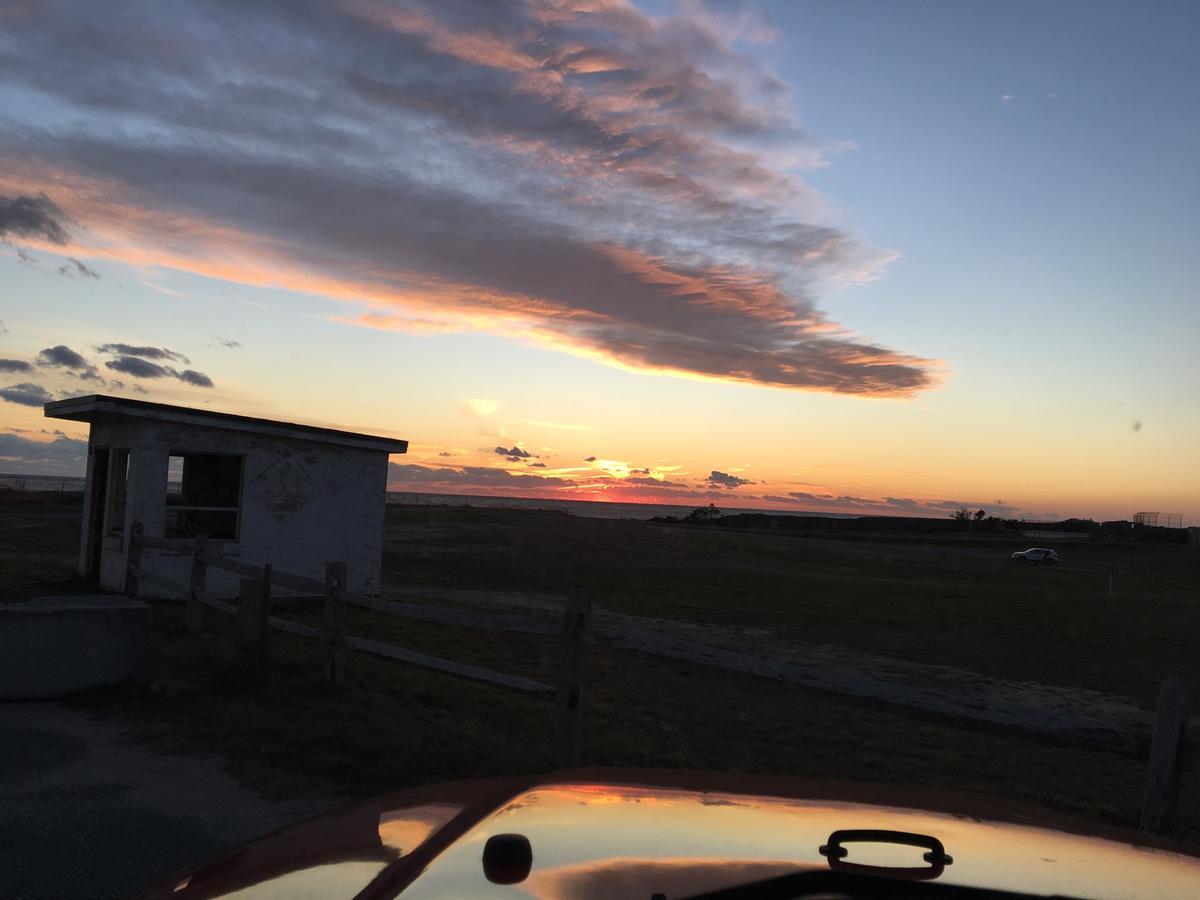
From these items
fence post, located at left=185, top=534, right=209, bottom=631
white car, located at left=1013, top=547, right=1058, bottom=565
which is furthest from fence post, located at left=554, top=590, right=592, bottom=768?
white car, located at left=1013, top=547, right=1058, bottom=565

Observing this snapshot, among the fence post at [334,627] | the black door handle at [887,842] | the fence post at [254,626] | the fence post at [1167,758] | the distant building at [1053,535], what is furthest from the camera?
the distant building at [1053,535]

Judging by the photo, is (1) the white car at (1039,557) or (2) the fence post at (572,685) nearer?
(2) the fence post at (572,685)

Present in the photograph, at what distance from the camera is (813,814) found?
76.4 inches

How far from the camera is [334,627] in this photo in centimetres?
854

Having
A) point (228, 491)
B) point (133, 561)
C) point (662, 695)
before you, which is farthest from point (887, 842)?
point (228, 491)

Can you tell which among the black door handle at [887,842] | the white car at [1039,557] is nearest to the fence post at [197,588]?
the black door handle at [887,842]

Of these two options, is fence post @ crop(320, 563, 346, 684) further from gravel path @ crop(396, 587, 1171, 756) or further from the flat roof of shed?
the flat roof of shed

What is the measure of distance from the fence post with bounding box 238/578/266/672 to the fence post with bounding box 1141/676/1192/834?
24.7 feet

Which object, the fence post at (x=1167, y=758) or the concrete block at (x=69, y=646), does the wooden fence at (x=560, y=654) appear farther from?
the concrete block at (x=69, y=646)

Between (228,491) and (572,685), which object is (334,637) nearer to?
(572,685)

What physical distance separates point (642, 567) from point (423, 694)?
26.6m

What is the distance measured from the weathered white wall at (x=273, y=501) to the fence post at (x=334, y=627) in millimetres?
7320

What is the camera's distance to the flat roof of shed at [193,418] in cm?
1446

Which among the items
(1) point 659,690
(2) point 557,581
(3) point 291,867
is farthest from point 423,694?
(2) point 557,581
